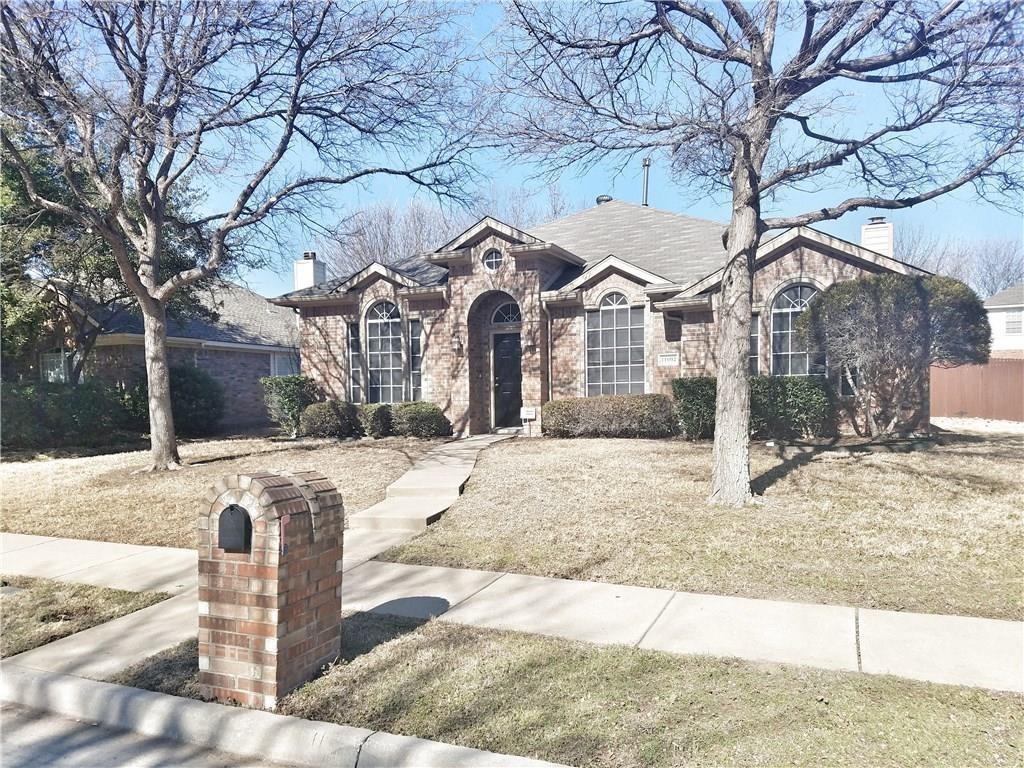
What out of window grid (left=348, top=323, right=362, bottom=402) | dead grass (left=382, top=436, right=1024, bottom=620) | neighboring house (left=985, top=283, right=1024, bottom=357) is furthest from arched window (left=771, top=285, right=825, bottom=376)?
neighboring house (left=985, top=283, right=1024, bottom=357)

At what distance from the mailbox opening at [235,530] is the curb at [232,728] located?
896mm

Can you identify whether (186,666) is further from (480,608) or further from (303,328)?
(303,328)

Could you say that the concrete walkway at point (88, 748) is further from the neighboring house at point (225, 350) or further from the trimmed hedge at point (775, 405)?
the neighboring house at point (225, 350)

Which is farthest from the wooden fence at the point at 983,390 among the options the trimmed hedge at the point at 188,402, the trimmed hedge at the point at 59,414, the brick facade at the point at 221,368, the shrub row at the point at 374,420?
the trimmed hedge at the point at 59,414

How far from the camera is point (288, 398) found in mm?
17531

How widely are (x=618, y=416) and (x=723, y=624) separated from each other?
9172 mm

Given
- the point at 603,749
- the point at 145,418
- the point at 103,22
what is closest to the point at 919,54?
the point at 603,749

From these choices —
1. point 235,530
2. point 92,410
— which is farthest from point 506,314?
point 235,530

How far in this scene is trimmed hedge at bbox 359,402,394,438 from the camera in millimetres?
16344

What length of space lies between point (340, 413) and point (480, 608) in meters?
12.1

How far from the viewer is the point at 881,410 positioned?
13.2m

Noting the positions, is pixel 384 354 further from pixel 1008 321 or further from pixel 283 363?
pixel 1008 321

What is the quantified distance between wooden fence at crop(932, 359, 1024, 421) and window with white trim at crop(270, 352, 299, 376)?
871 inches

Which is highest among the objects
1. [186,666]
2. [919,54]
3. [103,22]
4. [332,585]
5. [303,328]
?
[103,22]
